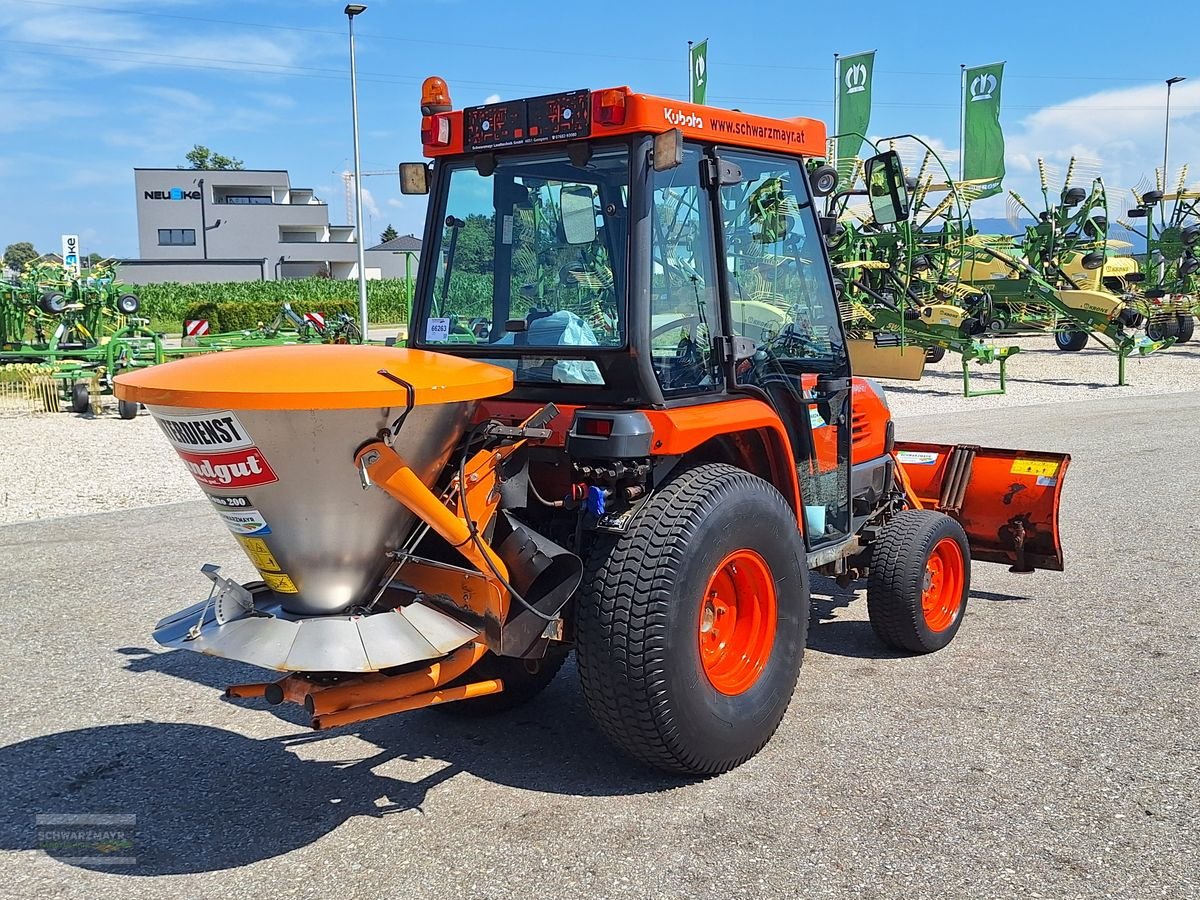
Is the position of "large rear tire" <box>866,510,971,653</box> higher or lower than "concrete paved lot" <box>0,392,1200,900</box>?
higher

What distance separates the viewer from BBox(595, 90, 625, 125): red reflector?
3584mm

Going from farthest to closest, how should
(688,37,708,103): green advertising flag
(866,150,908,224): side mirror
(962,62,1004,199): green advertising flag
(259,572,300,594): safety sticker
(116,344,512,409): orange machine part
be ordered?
1. (962,62,1004,199): green advertising flag
2. (688,37,708,103): green advertising flag
3. (866,150,908,224): side mirror
4. (259,572,300,594): safety sticker
5. (116,344,512,409): orange machine part

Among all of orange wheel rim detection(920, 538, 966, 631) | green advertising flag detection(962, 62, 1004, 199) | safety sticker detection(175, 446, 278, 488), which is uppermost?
green advertising flag detection(962, 62, 1004, 199)

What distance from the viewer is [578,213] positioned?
3.89 m

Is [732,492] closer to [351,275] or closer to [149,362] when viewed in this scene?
[149,362]

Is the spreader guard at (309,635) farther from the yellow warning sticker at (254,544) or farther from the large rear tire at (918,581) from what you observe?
the large rear tire at (918,581)

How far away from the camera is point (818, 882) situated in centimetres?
306

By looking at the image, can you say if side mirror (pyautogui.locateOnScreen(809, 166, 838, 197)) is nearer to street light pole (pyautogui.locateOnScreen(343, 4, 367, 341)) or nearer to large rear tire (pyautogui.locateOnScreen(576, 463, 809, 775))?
large rear tire (pyautogui.locateOnScreen(576, 463, 809, 775))

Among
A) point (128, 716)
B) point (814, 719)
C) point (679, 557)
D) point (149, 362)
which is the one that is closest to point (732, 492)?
point (679, 557)

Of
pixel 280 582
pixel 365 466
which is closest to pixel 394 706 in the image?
pixel 280 582

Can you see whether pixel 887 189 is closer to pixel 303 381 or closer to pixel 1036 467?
pixel 1036 467

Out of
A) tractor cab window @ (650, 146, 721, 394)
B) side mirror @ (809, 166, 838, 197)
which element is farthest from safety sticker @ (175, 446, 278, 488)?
side mirror @ (809, 166, 838, 197)

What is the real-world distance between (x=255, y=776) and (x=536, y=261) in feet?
6.90

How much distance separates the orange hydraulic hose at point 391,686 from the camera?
3.17 m
